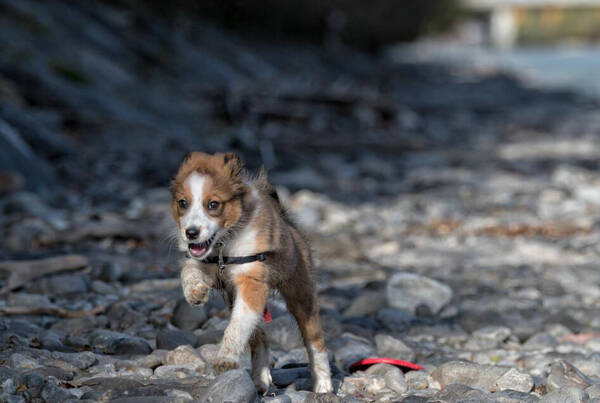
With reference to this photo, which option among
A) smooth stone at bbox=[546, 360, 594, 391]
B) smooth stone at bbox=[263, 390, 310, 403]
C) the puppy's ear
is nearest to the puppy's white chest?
the puppy's ear

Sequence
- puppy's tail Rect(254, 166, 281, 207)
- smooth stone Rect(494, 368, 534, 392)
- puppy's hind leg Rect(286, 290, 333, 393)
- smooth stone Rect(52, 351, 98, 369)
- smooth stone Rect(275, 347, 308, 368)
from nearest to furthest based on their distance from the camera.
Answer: puppy's tail Rect(254, 166, 281, 207)
puppy's hind leg Rect(286, 290, 333, 393)
smooth stone Rect(52, 351, 98, 369)
smooth stone Rect(494, 368, 534, 392)
smooth stone Rect(275, 347, 308, 368)

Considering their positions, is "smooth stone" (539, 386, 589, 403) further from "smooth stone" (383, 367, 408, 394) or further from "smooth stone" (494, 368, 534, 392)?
"smooth stone" (383, 367, 408, 394)

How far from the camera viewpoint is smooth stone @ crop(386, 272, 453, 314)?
20.7 feet

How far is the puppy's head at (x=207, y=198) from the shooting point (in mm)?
3555

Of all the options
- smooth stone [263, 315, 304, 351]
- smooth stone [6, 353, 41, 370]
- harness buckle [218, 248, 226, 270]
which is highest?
harness buckle [218, 248, 226, 270]

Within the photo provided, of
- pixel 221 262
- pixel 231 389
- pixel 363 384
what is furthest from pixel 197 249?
pixel 363 384

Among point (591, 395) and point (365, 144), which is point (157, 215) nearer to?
point (591, 395)

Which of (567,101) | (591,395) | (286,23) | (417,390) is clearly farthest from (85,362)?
(286,23)

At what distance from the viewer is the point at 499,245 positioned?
880 cm

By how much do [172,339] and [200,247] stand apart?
4.67 ft

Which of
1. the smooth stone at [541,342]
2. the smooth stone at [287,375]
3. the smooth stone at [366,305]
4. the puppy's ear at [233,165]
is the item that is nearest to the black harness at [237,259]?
the puppy's ear at [233,165]

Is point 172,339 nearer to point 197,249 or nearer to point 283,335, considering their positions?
point 283,335

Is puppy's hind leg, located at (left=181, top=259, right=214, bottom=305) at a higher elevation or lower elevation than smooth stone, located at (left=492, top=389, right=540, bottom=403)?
higher

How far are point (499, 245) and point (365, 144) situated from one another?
7.16m
